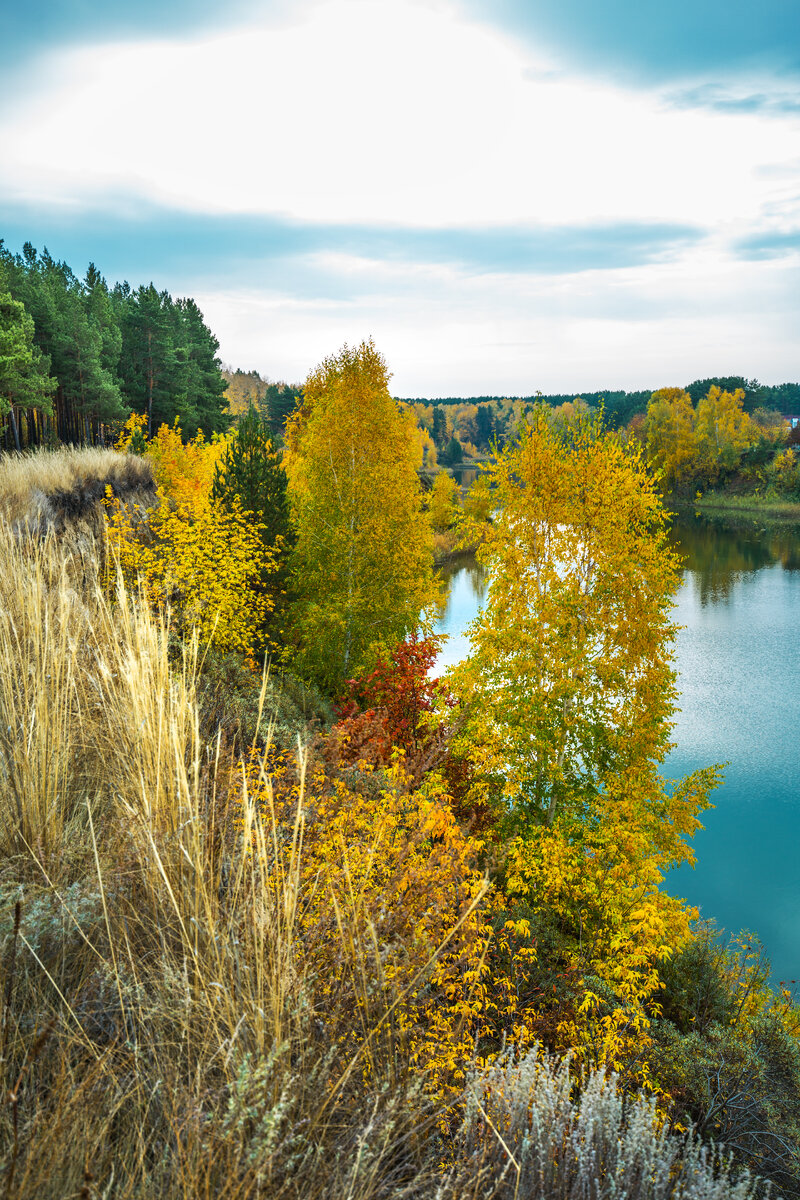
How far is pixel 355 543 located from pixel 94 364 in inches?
916

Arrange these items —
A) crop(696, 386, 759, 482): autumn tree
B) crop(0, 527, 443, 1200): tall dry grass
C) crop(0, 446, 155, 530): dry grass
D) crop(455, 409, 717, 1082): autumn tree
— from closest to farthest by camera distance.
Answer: crop(0, 527, 443, 1200): tall dry grass → crop(0, 446, 155, 530): dry grass → crop(455, 409, 717, 1082): autumn tree → crop(696, 386, 759, 482): autumn tree

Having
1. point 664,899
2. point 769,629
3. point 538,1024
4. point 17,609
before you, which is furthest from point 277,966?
point 769,629

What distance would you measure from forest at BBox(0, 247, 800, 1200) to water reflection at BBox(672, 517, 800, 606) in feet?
75.3

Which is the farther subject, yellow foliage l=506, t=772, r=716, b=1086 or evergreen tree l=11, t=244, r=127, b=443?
evergreen tree l=11, t=244, r=127, b=443

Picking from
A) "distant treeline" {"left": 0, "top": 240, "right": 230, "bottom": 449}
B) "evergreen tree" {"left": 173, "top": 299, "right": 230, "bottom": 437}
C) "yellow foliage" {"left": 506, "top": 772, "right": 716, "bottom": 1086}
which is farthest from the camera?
"evergreen tree" {"left": 173, "top": 299, "right": 230, "bottom": 437}

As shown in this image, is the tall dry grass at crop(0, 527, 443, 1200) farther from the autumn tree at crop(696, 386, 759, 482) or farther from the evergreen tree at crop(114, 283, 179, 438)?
→ the autumn tree at crop(696, 386, 759, 482)

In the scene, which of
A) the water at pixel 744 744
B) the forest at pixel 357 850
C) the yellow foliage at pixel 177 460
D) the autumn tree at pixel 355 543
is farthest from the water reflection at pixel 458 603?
the yellow foliage at pixel 177 460

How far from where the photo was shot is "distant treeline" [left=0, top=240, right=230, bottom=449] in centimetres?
2697

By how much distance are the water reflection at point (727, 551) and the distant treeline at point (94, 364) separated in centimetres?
2989

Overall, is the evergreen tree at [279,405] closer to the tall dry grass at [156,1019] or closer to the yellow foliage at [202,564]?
the yellow foliage at [202,564]

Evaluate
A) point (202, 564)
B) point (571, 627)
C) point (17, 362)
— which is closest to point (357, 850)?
point (571, 627)

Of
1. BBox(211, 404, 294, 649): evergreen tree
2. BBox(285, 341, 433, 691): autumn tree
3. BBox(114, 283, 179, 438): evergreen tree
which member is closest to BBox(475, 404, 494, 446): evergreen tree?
BBox(114, 283, 179, 438): evergreen tree

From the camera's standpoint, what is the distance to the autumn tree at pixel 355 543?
55.5ft

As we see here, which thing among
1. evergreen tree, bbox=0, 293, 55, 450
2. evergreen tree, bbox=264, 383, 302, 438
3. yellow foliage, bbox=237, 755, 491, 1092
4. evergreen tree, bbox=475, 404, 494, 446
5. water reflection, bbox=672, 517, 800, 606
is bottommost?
water reflection, bbox=672, 517, 800, 606
